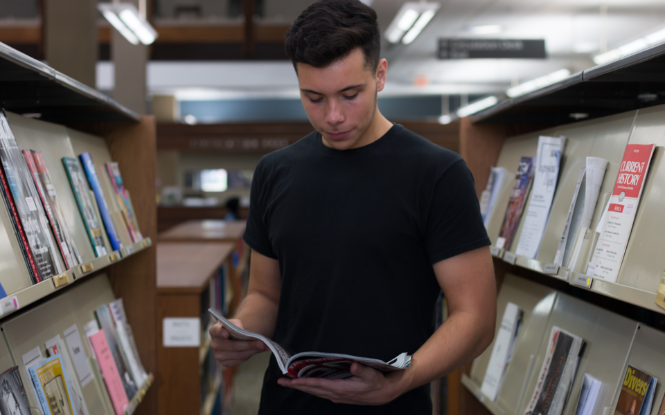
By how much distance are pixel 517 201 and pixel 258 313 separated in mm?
1111

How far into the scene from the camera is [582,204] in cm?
159

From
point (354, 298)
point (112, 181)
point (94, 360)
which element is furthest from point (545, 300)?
point (112, 181)

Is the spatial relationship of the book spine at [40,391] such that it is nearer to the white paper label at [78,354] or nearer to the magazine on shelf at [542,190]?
the white paper label at [78,354]

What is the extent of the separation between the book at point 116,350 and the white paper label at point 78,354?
239 millimetres

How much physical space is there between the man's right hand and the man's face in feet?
1.84

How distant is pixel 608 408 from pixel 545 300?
65 cm

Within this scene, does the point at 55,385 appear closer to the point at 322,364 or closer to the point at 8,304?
the point at 8,304

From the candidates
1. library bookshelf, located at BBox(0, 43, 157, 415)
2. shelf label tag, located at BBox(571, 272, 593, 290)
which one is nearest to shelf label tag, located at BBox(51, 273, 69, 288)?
library bookshelf, located at BBox(0, 43, 157, 415)

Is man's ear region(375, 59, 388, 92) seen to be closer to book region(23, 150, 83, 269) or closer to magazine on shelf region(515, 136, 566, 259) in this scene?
magazine on shelf region(515, 136, 566, 259)

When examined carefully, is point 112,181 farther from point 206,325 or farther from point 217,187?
point 217,187

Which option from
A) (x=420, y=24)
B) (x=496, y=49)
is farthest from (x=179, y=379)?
(x=496, y=49)

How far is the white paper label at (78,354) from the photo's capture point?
5.80ft

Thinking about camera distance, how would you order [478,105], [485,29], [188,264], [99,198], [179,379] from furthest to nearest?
[478,105], [485,29], [188,264], [179,379], [99,198]

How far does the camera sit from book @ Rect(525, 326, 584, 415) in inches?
65.1
